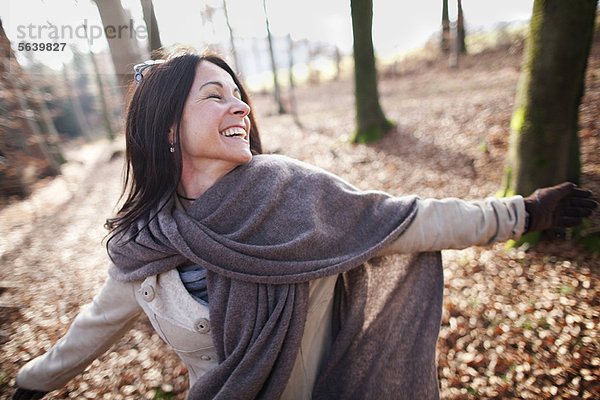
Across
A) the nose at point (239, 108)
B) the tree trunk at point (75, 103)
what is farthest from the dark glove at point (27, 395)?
the tree trunk at point (75, 103)

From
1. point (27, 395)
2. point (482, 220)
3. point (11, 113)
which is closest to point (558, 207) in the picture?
point (482, 220)

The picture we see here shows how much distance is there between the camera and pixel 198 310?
1541 mm

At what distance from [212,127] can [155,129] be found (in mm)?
363

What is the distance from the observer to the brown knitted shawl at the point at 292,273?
1.48 m

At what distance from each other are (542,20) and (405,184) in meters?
3.16

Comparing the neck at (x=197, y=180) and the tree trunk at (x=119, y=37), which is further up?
the tree trunk at (x=119, y=37)

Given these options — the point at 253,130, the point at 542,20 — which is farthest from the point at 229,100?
the point at 542,20

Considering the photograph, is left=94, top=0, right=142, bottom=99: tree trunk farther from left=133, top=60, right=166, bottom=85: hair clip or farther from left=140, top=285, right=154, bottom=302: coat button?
left=140, top=285, right=154, bottom=302: coat button

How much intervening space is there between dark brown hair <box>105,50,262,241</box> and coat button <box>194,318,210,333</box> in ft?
2.20

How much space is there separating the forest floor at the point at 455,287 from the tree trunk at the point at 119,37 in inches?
110

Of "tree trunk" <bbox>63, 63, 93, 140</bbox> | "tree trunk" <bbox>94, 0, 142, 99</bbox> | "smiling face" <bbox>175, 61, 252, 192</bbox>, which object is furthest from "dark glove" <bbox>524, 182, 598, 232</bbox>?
"tree trunk" <bbox>63, 63, 93, 140</bbox>

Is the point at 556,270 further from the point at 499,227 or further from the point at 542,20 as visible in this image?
the point at 542,20

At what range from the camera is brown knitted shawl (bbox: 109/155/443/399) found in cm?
148

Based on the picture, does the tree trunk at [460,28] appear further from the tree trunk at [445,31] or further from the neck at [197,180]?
the neck at [197,180]
